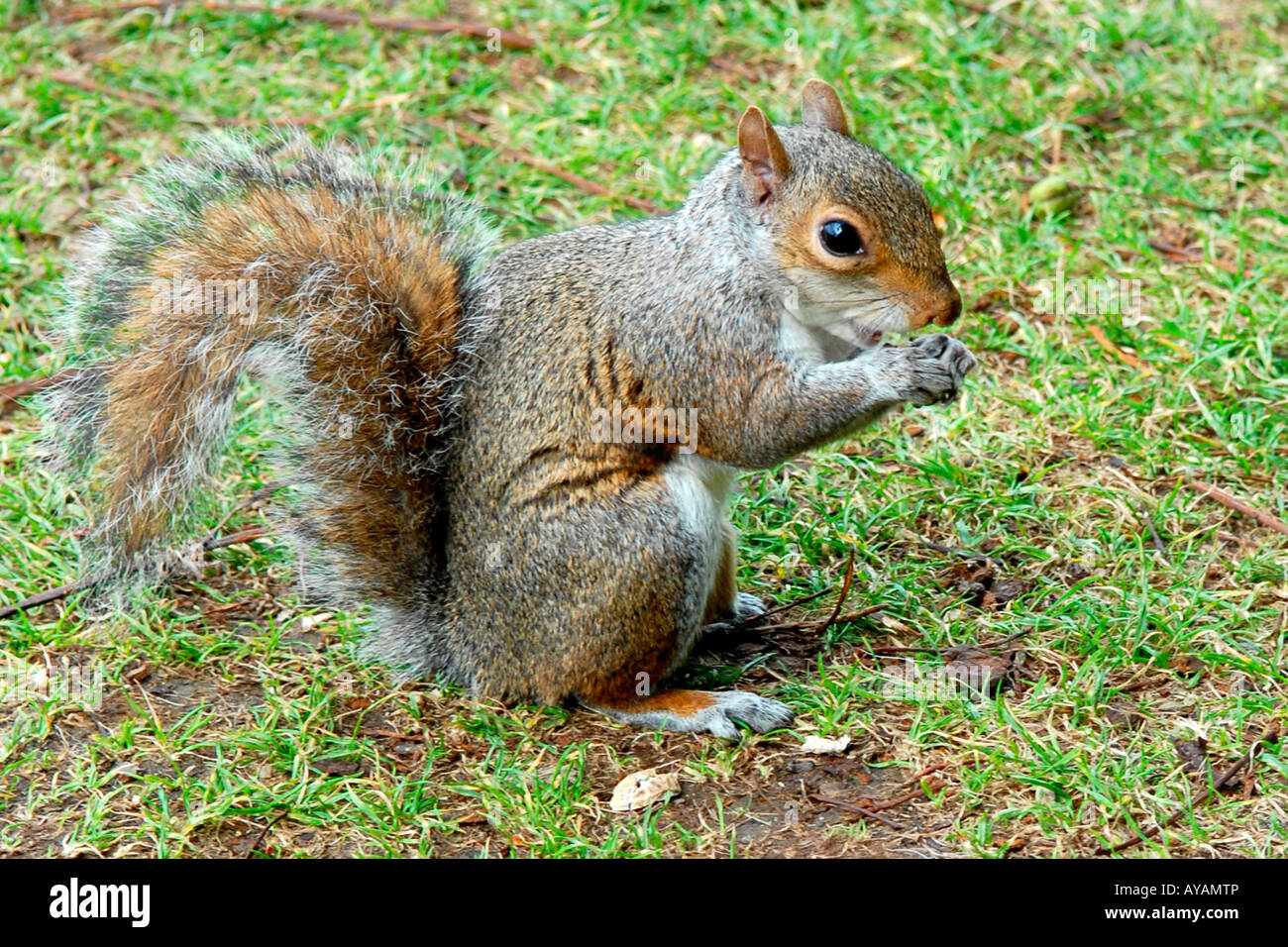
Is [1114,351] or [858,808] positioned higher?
[1114,351]

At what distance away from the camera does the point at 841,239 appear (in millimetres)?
2672

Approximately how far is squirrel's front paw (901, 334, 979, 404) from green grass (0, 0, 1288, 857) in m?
0.57

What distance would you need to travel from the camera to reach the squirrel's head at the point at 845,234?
2668 mm

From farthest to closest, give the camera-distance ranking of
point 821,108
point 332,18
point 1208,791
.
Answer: point 332,18, point 821,108, point 1208,791

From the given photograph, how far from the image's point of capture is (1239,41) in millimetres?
4777

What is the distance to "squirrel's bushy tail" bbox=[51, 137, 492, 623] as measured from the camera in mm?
2760

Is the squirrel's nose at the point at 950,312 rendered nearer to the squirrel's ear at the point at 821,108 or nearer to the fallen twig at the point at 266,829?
the squirrel's ear at the point at 821,108

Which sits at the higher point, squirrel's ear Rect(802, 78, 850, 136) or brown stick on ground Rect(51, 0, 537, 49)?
brown stick on ground Rect(51, 0, 537, 49)

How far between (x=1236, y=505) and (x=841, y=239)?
3.83 ft

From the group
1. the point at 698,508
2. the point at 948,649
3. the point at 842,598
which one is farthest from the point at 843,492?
the point at 698,508

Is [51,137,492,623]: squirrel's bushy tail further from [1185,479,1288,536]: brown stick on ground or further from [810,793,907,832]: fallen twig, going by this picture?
[1185,479,1288,536]: brown stick on ground

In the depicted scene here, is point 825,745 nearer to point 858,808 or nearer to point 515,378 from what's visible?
point 858,808

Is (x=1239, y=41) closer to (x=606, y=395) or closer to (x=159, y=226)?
(x=606, y=395)

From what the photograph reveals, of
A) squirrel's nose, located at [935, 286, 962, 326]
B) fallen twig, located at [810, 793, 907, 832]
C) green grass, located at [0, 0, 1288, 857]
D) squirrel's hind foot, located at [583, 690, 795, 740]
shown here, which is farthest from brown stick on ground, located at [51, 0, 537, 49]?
fallen twig, located at [810, 793, 907, 832]
